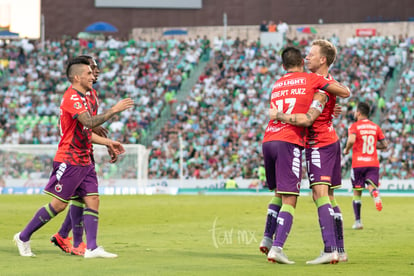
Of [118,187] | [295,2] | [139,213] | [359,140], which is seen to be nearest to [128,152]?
[118,187]

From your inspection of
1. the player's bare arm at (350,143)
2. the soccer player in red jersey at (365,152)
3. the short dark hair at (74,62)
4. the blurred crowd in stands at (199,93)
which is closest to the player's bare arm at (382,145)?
the soccer player in red jersey at (365,152)

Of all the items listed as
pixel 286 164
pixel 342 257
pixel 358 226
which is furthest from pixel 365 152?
pixel 286 164

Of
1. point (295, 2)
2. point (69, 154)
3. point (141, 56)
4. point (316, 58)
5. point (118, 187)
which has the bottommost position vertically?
point (118, 187)

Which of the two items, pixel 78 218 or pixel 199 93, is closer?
pixel 78 218

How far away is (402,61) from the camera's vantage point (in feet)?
143

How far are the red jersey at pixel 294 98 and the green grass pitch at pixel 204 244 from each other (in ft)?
4.72

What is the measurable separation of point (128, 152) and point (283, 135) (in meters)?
26.8

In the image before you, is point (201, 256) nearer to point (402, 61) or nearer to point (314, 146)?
point (314, 146)

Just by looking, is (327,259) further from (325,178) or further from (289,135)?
(289,135)

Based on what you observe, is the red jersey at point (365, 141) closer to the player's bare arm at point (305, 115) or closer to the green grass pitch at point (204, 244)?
the green grass pitch at point (204, 244)

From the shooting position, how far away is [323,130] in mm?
10180

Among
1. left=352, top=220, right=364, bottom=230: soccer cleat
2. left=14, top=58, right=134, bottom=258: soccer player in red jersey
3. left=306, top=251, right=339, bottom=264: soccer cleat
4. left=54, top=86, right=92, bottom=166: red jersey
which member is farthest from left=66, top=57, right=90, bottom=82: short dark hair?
left=352, top=220, right=364, bottom=230: soccer cleat

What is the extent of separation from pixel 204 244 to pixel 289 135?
10.7ft

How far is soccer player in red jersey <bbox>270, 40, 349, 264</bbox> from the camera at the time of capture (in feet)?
32.0
